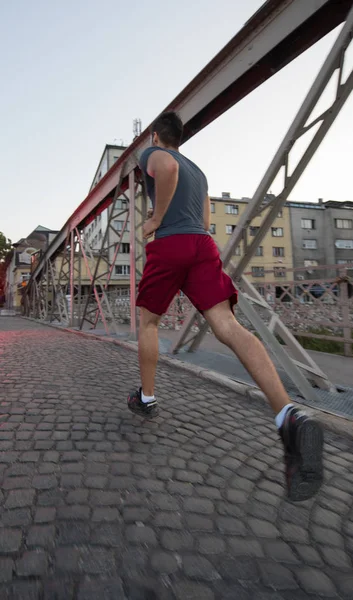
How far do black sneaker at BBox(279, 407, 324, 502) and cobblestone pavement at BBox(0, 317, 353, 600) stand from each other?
0.17 m

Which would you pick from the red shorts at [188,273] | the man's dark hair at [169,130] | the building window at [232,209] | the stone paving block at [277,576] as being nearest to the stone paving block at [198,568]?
the stone paving block at [277,576]

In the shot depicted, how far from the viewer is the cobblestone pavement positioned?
1107mm

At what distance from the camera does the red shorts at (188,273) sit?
2070mm

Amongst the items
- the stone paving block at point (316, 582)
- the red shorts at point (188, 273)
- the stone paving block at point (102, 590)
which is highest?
the red shorts at point (188, 273)

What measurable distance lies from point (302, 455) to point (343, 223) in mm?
51834

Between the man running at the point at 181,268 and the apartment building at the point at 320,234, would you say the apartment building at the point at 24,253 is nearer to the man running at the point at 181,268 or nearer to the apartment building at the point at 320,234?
the apartment building at the point at 320,234

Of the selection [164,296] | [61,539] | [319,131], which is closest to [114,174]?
[319,131]

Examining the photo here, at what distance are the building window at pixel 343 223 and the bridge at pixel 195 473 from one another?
1887 inches

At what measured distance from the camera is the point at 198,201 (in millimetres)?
2326

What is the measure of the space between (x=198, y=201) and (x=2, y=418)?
2031 millimetres

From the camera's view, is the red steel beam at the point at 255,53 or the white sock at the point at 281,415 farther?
the red steel beam at the point at 255,53

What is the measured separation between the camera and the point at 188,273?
7.10 ft

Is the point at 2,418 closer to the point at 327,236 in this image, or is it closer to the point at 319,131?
the point at 319,131

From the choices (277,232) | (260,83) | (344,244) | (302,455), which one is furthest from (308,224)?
(302,455)
